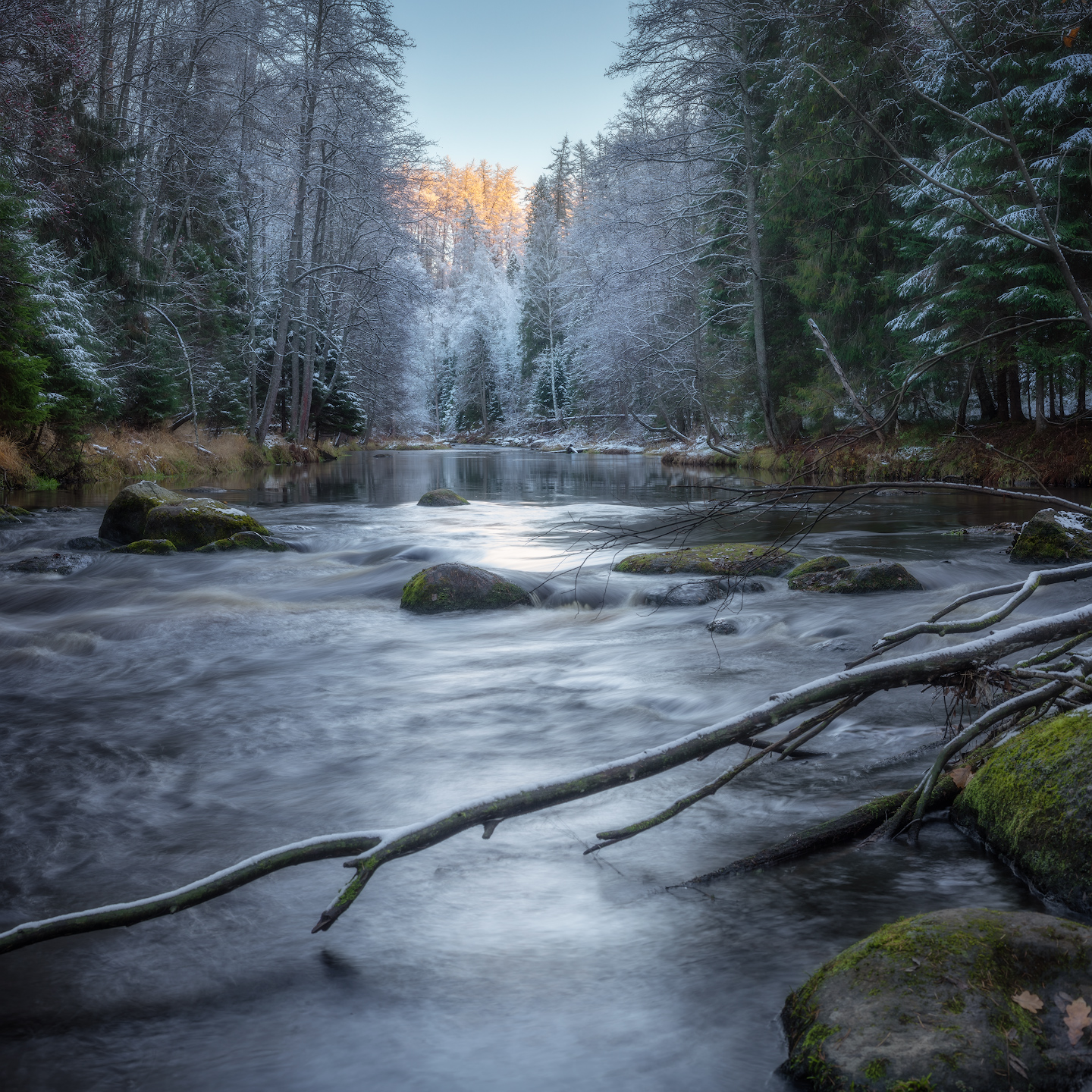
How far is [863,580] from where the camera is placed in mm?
7582

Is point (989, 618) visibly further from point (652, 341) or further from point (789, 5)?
point (652, 341)

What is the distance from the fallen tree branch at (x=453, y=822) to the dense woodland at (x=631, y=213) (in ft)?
22.3

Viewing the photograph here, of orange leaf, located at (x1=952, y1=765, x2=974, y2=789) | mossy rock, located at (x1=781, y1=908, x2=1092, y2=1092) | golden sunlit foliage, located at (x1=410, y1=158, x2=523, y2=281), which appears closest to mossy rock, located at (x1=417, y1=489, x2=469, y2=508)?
orange leaf, located at (x1=952, y1=765, x2=974, y2=789)

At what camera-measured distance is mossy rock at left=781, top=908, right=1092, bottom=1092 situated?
168 centimetres

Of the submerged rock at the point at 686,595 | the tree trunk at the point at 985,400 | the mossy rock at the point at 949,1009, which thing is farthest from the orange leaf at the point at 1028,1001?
the tree trunk at the point at 985,400

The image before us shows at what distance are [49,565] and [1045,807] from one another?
9282 millimetres

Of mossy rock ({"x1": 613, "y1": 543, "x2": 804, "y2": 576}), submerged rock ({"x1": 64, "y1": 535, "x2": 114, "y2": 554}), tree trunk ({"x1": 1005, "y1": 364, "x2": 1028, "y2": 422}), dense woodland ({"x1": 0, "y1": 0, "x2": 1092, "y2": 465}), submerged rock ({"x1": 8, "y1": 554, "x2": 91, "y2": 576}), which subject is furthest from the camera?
tree trunk ({"x1": 1005, "y1": 364, "x2": 1028, "y2": 422})

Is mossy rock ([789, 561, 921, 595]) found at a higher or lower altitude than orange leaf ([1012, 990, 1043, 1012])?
higher

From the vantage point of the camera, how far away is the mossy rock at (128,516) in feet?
35.4

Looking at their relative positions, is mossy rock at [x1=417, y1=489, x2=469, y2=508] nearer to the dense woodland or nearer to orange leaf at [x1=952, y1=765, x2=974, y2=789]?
the dense woodland

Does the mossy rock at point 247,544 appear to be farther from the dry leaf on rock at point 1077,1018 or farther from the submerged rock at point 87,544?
the dry leaf on rock at point 1077,1018

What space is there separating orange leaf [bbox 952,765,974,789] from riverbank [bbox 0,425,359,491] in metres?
15.2

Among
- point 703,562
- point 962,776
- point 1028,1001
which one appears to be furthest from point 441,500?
point 1028,1001

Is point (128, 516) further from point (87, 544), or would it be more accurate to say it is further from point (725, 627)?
point (725, 627)
